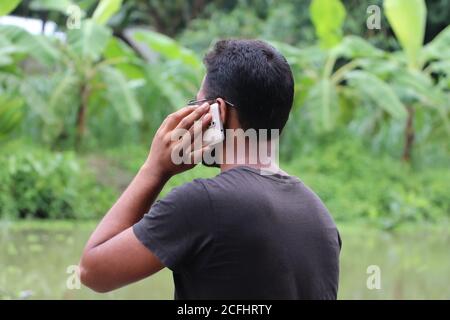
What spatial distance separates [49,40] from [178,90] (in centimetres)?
159

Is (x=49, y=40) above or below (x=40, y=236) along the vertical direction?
above

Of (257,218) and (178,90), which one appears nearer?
(257,218)

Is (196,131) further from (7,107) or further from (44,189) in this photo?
(44,189)

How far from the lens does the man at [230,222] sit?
156 centimetres

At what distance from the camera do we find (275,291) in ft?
5.21

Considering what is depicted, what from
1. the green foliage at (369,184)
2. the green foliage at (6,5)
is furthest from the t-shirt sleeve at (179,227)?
the green foliage at (369,184)

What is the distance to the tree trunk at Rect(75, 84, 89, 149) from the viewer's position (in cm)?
909

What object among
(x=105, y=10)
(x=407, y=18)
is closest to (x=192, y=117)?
(x=105, y=10)

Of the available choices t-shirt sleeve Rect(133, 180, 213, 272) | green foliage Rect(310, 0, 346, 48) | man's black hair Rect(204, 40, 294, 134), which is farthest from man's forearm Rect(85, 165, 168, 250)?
green foliage Rect(310, 0, 346, 48)

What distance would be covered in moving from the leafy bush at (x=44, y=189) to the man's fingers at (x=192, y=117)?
6071 mm

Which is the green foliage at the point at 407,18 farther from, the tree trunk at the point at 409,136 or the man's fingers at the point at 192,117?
the man's fingers at the point at 192,117

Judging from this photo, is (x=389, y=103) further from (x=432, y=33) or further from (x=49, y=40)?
(x=432, y=33)

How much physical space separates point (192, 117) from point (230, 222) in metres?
0.25

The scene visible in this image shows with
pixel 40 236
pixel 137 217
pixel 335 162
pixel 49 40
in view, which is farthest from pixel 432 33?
pixel 137 217
